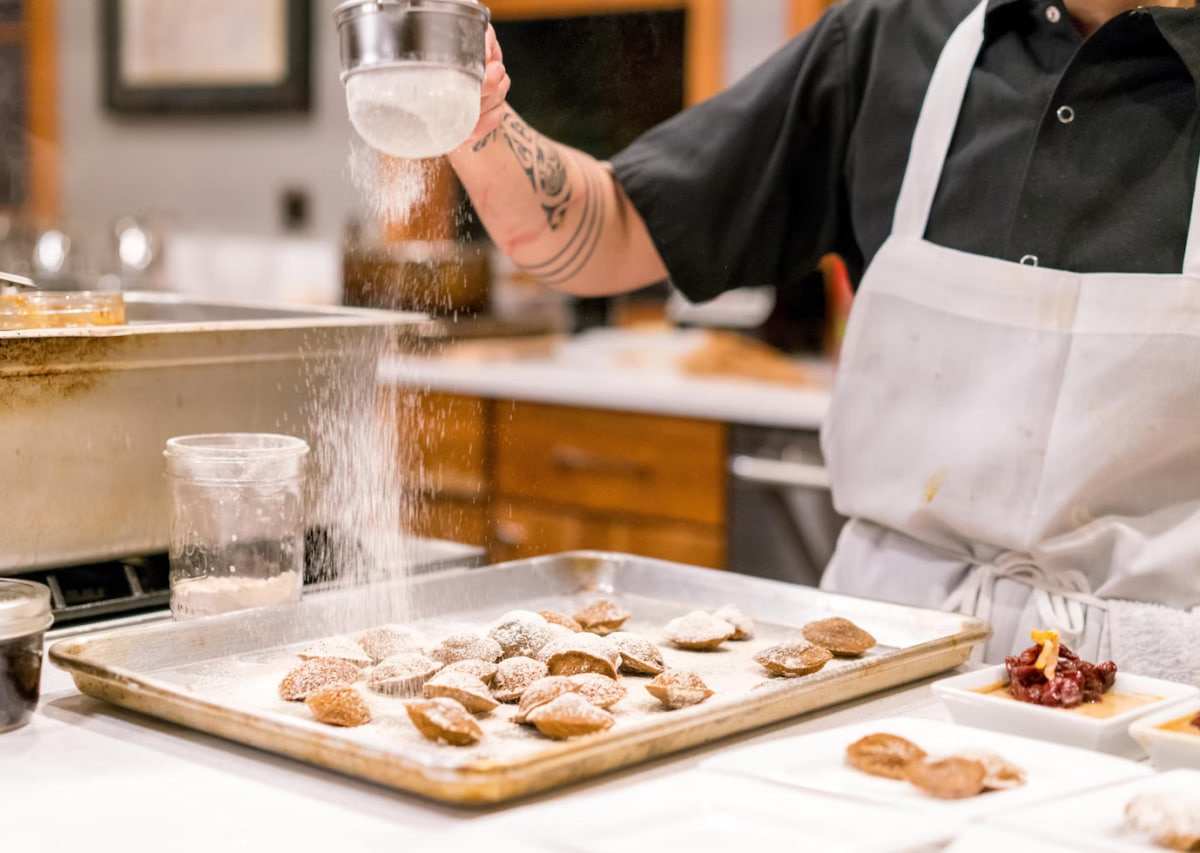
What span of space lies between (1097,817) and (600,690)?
0.35 meters

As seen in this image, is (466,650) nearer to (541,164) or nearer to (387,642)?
(387,642)

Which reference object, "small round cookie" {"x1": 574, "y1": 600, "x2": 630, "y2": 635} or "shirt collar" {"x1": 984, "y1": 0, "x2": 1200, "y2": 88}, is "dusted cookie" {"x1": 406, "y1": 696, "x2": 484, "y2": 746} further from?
"shirt collar" {"x1": 984, "y1": 0, "x2": 1200, "y2": 88}

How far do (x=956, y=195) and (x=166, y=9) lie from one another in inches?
142

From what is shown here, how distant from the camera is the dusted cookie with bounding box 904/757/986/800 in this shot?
2.66 ft

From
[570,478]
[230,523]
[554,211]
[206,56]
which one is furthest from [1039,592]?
[206,56]

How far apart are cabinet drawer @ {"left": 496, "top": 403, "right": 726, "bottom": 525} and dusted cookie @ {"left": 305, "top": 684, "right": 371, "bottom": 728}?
190 cm

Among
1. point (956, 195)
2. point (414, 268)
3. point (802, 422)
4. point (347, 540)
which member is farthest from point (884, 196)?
point (414, 268)

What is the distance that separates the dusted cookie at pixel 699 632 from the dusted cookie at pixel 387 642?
0.22 m

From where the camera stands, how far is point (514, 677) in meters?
1.03

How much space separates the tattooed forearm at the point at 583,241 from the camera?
161cm

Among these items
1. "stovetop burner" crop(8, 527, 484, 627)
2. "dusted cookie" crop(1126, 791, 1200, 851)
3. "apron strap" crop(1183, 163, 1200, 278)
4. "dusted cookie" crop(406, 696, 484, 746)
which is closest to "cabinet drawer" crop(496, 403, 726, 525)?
"stovetop burner" crop(8, 527, 484, 627)

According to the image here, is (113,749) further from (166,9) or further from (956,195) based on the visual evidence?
Answer: (166,9)

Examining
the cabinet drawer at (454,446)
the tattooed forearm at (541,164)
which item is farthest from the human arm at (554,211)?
the cabinet drawer at (454,446)

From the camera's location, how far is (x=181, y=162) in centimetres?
454
